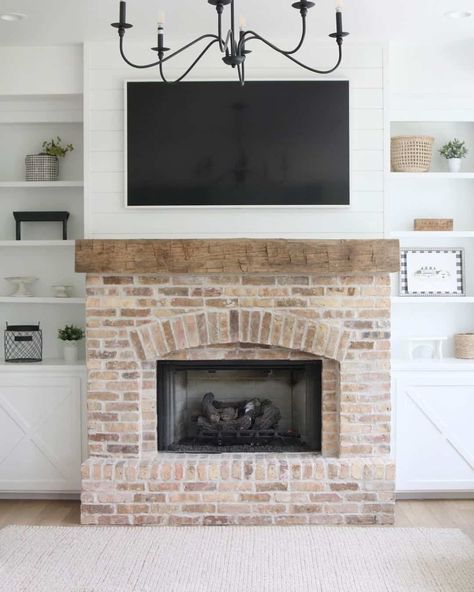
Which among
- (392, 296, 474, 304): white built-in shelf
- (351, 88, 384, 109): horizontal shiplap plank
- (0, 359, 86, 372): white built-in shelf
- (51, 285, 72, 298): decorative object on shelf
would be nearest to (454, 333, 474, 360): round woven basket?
(392, 296, 474, 304): white built-in shelf

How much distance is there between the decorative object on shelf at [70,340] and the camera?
16.2 feet

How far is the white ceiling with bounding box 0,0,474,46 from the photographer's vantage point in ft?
13.3

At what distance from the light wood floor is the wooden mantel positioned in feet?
4.65

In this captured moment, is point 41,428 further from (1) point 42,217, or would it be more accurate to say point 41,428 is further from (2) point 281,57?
(2) point 281,57

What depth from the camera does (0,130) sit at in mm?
5184

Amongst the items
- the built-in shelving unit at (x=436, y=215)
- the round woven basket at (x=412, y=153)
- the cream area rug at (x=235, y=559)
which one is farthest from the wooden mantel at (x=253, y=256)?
the cream area rug at (x=235, y=559)

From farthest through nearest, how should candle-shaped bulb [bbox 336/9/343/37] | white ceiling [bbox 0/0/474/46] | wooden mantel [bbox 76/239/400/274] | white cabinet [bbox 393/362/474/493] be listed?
white cabinet [bbox 393/362/474/493]
wooden mantel [bbox 76/239/400/274]
white ceiling [bbox 0/0/474/46]
candle-shaped bulb [bbox 336/9/343/37]

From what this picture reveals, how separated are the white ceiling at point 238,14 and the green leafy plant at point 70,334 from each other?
1.71 metres

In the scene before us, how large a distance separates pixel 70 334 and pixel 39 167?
1.06 m

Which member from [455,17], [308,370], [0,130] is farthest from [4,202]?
[455,17]

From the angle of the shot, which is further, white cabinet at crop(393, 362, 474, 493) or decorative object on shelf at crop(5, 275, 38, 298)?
decorative object on shelf at crop(5, 275, 38, 298)

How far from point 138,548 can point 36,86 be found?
106 inches

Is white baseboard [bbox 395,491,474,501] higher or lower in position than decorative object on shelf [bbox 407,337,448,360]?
lower

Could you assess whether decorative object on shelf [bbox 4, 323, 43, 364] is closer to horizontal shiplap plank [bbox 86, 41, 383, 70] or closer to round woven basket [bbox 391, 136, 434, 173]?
horizontal shiplap plank [bbox 86, 41, 383, 70]
